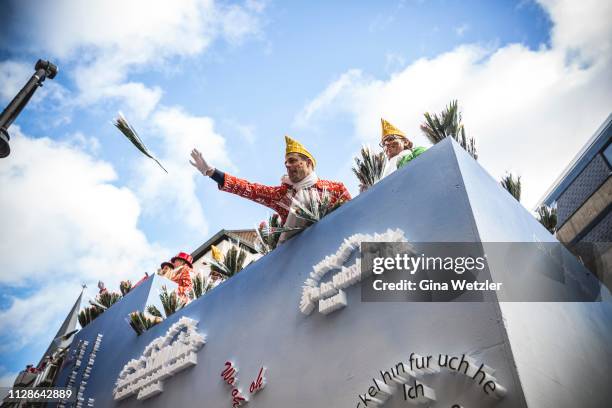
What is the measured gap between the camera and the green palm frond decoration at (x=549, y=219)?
3.79 m

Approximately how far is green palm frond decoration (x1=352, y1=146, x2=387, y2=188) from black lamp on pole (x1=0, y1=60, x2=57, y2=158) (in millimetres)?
3851

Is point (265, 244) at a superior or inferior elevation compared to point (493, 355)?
superior

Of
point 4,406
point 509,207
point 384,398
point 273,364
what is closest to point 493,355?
point 384,398

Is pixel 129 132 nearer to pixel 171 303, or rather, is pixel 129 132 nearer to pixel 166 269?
pixel 171 303

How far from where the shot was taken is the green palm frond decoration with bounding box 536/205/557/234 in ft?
12.4

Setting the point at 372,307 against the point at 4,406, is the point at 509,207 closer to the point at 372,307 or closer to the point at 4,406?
the point at 372,307

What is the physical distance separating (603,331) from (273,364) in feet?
7.58

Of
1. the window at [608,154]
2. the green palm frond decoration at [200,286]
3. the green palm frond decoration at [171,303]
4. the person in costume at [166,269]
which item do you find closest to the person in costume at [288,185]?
the green palm frond decoration at [200,286]

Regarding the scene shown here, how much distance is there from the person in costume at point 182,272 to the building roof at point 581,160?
8229mm

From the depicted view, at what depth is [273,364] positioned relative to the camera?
2740 mm

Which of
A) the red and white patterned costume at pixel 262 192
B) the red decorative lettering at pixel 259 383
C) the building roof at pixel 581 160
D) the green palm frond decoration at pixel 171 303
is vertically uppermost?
the building roof at pixel 581 160

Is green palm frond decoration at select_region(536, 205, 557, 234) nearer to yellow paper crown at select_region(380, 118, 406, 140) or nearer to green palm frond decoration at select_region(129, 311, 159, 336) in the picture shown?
yellow paper crown at select_region(380, 118, 406, 140)

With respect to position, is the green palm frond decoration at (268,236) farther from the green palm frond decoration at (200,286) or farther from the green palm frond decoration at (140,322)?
the green palm frond decoration at (140,322)

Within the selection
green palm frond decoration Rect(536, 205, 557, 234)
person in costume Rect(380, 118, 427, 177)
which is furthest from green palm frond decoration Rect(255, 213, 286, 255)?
green palm frond decoration Rect(536, 205, 557, 234)
